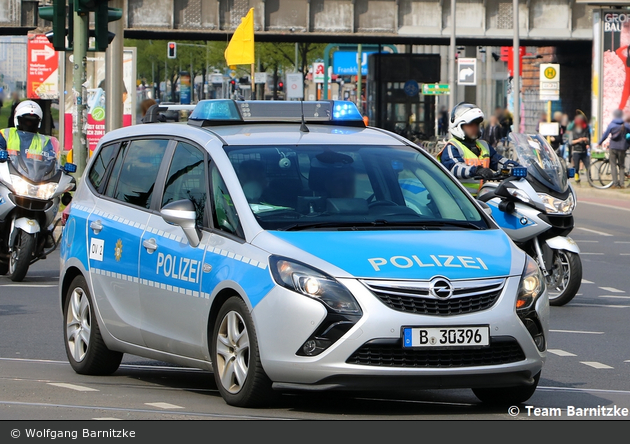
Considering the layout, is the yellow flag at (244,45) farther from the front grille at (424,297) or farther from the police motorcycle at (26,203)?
the front grille at (424,297)

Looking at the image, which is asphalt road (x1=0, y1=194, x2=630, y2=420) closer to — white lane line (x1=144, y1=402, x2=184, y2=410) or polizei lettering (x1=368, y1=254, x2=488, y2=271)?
white lane line (x1=144, y1=402, x2=184, y2=410)

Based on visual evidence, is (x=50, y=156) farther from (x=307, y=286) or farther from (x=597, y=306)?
(x=307, y=286)

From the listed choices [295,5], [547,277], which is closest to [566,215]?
[547,277]

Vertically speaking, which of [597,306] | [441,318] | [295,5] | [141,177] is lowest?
[597,306]

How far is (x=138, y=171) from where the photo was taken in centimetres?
809

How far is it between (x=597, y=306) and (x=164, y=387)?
5.87 metres

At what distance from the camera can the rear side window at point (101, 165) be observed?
856 cm

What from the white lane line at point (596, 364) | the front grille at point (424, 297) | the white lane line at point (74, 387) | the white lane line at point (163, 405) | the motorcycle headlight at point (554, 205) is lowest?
the white lane line at point (596, 364)

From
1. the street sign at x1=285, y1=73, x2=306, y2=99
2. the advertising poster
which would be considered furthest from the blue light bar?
the street sign at x1=285, y1=73, x2=306, y2=99

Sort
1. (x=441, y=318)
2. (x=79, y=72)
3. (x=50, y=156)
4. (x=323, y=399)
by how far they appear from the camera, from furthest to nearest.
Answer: (x=79, y=72)
(x=50, y=156)
(x=323, y=399)
(x=441, y=318)

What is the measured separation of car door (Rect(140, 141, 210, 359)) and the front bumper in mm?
634

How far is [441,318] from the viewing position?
6246 millimetres

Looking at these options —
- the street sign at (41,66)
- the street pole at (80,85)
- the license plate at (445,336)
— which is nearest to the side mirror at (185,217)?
the license plate at (445,336)

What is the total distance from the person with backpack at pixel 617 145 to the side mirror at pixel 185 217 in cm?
2303
